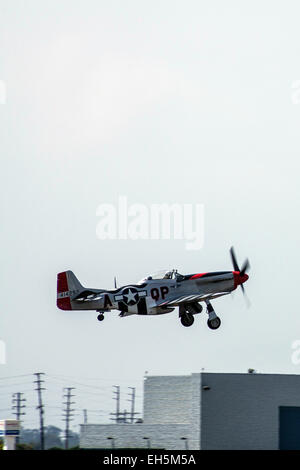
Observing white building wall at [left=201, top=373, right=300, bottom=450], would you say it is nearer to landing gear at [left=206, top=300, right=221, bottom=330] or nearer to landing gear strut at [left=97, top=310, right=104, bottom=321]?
landing gear at [left=206, top=300, right=221, bottom=330]

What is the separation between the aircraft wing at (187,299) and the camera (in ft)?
211

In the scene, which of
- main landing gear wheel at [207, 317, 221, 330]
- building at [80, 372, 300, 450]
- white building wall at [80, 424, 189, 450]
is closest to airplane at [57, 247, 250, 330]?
main landing gear wheel at [207, 317, 221, 330]

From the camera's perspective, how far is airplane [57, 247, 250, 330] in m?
63.3

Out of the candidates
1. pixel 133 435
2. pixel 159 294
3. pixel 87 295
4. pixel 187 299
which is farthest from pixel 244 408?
pixel 87 295

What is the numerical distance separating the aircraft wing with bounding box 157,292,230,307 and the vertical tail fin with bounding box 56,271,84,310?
440 cm

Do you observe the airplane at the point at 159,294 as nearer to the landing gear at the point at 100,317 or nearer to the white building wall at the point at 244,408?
the landing gear at the point at 100,317

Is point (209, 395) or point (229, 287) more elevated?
point (229, 287)

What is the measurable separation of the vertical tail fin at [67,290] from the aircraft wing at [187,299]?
4.40 metres

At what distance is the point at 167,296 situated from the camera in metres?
64.5

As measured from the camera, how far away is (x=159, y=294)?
2530 inches

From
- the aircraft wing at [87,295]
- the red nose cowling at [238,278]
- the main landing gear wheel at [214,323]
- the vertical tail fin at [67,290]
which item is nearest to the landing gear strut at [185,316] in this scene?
the main landing gear wheel at [214,323]
